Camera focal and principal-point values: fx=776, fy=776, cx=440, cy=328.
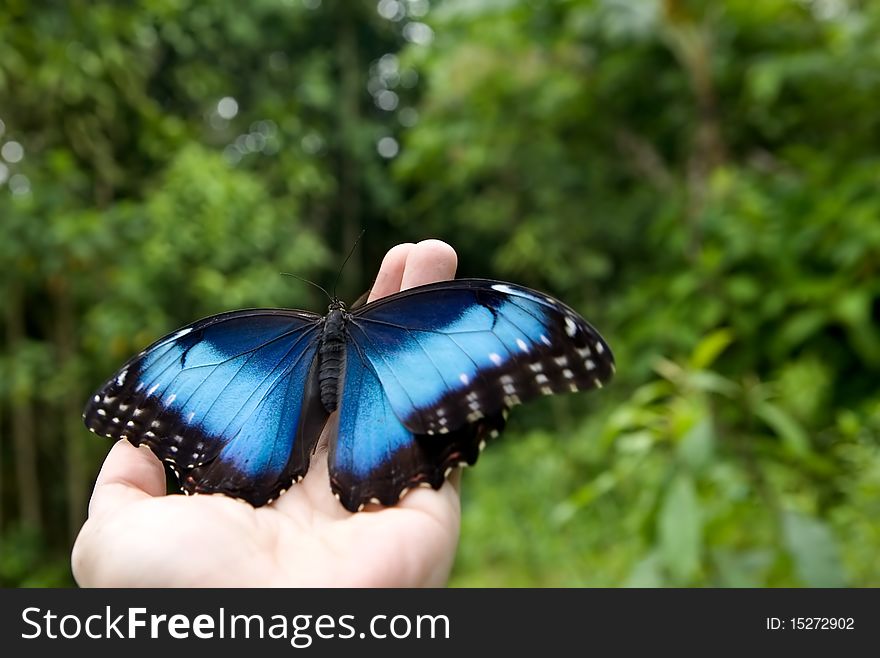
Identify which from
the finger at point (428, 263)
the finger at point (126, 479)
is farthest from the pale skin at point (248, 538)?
the finger at point (428, 263)

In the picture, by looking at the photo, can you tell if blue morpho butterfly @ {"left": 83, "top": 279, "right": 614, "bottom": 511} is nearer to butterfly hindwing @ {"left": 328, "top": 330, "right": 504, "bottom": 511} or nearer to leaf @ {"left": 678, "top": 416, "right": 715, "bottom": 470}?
butterfly hindwing @ {"left": 328, "top": 330, "right": 504, "bottom": 511}

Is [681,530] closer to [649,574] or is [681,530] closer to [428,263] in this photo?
[649,574]

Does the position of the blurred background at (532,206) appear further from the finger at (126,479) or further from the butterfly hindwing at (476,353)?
the finger at (126,479)

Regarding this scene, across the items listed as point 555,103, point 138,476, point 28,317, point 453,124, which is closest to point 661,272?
point 555,103

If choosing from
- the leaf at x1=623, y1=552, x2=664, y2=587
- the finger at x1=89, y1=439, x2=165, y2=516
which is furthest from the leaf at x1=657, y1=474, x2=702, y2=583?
the finger at x1=89, y1=439, x2=165, y2=516

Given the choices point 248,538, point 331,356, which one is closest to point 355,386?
point 331,356
